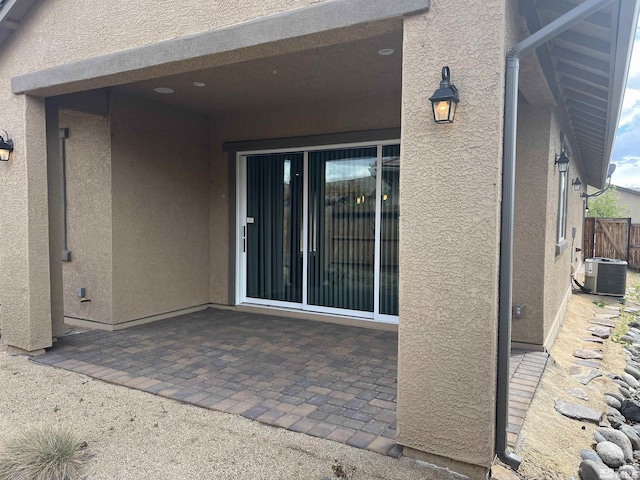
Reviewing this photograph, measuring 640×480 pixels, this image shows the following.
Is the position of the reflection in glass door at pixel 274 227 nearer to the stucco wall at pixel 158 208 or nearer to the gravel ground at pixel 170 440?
→ the stucco wall at pixel 158 208

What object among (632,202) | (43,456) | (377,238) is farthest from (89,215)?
(632,202)

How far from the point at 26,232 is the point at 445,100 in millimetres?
4716

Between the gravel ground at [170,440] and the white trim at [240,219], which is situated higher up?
the white trim at [240,219]

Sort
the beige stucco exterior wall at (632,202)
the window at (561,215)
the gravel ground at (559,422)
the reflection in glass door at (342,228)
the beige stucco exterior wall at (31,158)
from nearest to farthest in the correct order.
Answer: the gravel ground at (559,422) < the beige stucco exterior wall at (31,158) < the window at (561,215) < the reflection in glass door at (342,228) < the beige stucco exterior wall at (632,202)

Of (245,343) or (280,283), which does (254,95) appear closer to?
(280,283)

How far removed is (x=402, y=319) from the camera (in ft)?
9.82

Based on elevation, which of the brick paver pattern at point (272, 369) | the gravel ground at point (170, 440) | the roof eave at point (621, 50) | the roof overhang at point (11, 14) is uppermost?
the roof overhang at point (11, 14)

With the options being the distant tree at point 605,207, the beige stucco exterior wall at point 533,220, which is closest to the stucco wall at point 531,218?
the beige stucco exterior wall at point 533,220

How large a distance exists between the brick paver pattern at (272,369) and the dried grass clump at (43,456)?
1024 mm

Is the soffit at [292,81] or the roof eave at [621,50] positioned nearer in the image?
the roof eave at [621,50]

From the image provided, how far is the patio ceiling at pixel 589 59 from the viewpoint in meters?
3.44

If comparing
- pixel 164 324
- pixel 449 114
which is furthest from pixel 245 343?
pixel 449 114

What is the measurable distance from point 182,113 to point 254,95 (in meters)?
1.57

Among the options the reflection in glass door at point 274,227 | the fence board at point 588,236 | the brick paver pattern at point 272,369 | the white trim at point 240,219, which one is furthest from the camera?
the fence board at point 588,236
